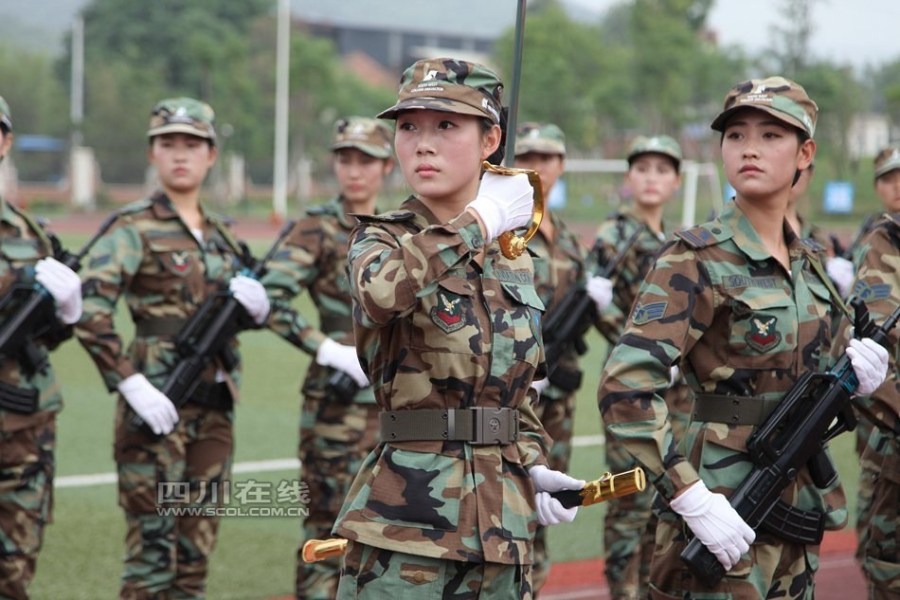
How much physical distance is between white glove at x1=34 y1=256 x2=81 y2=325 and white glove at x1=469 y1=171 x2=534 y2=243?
262 centimetres

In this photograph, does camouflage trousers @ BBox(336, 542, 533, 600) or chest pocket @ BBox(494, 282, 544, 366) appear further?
chest pocket @ BBox(494, 282, 544, 366)

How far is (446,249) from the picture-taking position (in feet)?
10.7

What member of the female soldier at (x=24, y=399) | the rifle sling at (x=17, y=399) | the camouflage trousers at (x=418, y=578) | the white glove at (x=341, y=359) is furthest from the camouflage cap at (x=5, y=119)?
the camouflage trousers at (x=418, y=578)

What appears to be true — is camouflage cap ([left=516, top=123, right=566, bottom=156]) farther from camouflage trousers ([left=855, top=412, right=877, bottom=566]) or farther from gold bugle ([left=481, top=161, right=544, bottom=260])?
gold bugle ([left=481, top=161, right=544, bottom=260])

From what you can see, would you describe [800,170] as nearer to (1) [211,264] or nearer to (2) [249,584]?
(1) [211,264]

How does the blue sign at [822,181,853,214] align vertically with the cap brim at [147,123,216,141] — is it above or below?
above

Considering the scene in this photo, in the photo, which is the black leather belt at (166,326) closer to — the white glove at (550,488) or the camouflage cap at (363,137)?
the camouflage cap at (363,137)

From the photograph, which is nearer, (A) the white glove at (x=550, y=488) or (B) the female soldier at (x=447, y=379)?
(B) the female soldier at (x=447, y=379)

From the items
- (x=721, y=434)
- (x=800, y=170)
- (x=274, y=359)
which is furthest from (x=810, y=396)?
(x=274, y=359)

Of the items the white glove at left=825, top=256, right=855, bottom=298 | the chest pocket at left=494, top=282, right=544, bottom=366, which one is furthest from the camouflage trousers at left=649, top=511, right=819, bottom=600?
the white glove at left=825, top=256, right=855, bottom=298

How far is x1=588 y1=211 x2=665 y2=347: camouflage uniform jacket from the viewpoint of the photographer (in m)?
7.19

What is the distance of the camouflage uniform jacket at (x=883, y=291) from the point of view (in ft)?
15.0

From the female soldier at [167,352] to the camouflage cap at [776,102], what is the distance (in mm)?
2778

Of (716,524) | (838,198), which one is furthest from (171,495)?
(838,198)
